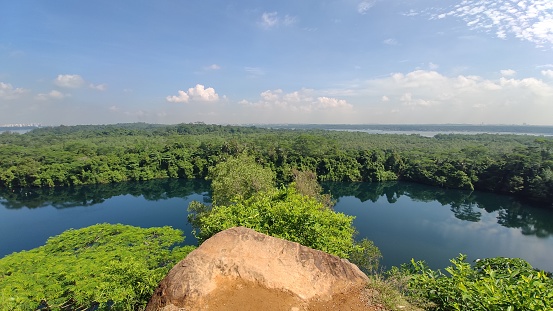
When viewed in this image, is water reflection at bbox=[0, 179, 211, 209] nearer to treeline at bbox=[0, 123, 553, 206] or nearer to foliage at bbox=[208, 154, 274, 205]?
treeline at bbox=[0, 123, 553, 206]

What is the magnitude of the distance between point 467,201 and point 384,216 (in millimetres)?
15285

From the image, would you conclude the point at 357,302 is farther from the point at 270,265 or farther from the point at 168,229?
the point at 168,229

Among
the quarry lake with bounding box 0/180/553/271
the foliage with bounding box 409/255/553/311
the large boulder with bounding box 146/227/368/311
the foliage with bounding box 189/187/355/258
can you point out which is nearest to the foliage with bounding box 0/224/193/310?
the large boulder with bounding box 146/227/368/311

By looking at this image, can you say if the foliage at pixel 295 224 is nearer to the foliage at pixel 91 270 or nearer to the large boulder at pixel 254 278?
the large boulder at pixel 254 278

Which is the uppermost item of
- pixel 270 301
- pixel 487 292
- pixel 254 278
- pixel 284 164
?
pixel 487 292

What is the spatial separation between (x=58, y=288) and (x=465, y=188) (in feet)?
168

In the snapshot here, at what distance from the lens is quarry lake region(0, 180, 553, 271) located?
26656 millimetres

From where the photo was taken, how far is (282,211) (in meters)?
10.8

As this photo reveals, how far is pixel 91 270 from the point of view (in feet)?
41.8

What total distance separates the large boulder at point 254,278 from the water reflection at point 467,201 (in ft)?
114

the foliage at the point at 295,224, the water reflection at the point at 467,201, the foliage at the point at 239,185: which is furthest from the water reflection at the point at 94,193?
the foliage at the point at 295,224

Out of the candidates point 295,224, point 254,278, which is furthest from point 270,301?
point 295,224

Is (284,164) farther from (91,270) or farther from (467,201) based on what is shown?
(91,270)

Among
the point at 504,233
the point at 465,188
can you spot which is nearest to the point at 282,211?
the point at 504,233
